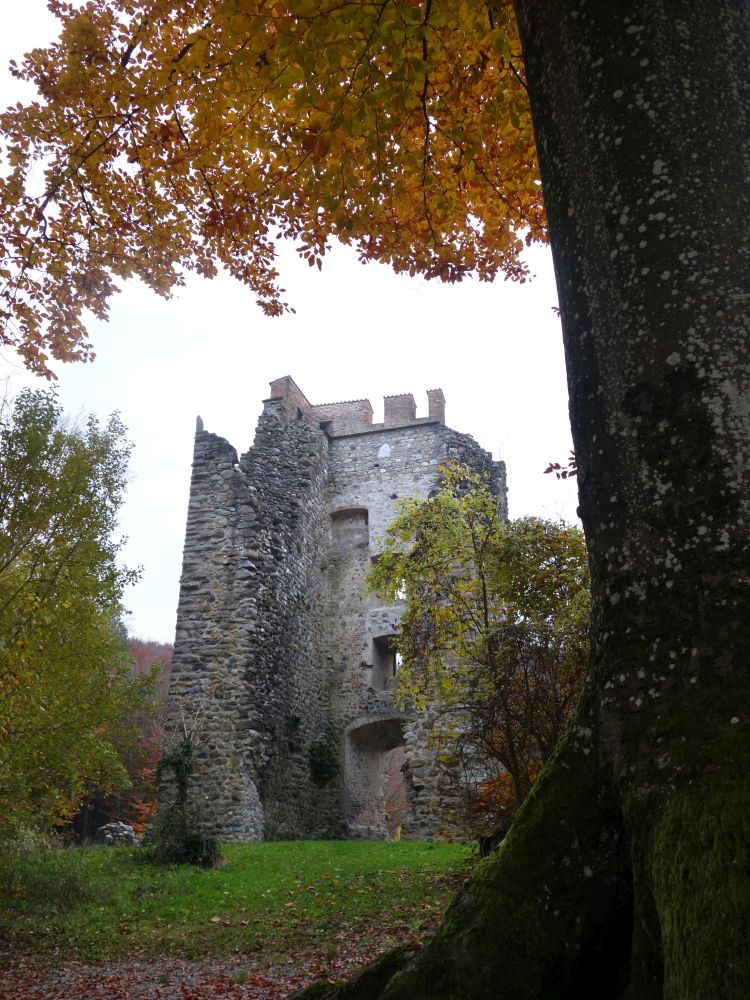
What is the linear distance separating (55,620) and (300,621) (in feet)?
26.9

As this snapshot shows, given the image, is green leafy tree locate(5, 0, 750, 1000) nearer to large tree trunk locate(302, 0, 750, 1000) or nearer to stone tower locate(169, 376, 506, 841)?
large tree trunk locate(302, 0, 750, 1000)

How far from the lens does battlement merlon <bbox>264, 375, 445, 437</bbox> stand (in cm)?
1778

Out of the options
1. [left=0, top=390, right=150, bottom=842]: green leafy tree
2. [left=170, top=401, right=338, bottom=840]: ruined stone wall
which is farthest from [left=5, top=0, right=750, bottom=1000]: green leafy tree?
[left=170, top=401, right=338, bottom=840]: ruined stone wall

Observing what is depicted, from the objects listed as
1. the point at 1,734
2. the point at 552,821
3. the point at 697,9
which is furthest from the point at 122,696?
the point at 697,9

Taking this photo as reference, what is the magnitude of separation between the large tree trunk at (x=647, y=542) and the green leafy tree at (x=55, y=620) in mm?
5749

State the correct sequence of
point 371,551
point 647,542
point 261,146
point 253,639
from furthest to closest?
point 371,551 → point 253,639 → point 261,146 → point 647,542

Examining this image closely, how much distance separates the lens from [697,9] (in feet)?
7.68

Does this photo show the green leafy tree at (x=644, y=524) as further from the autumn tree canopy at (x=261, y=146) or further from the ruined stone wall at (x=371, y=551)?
the ruined stone wall at (x=371, y=551)

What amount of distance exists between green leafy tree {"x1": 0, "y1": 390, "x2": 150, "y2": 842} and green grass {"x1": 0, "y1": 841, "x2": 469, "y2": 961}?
0.82 metres

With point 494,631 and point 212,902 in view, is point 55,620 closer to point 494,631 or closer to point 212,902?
point 212,902

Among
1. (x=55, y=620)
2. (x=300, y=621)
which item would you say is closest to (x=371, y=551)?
(x=300, y=621)

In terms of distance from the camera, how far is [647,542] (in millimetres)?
2002

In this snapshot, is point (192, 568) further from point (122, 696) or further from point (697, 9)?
point (697, 9)

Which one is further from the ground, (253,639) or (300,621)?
(300,621)
